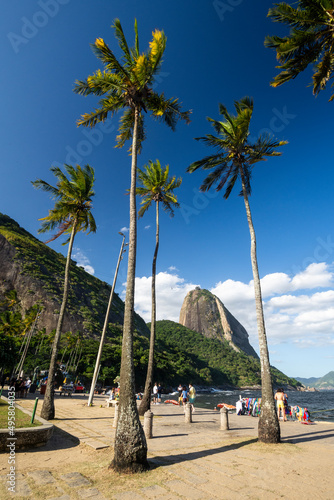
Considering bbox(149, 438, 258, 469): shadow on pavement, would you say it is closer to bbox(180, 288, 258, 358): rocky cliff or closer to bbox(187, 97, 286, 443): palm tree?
bbox(187, 97, 286, 443): palm tree

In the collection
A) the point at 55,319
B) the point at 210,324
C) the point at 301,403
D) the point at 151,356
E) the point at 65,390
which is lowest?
the point at 301,403

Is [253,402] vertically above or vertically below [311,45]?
below

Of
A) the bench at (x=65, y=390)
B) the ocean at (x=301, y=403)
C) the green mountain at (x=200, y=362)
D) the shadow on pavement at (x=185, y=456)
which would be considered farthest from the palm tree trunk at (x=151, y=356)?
the green mountain at (x=200, y=362)

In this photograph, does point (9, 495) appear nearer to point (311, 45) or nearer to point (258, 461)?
point (258, 461)

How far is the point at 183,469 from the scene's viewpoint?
18.7 feet

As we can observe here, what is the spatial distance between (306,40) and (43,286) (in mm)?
64706

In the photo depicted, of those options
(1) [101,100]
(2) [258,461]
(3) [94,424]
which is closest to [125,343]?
(2) [258,461]

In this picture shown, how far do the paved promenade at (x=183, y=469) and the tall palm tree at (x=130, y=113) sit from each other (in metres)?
0.65

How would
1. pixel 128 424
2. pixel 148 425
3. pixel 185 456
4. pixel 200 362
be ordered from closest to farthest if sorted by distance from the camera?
pixel 128 424, pixel 185 456, pixel 148 425, pixel 200 362

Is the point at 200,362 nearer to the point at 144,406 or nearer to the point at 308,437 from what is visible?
the point at 144,406

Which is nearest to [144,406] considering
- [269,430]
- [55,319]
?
[269,430]

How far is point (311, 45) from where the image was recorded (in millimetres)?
9633

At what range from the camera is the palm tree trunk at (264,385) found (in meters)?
8.42

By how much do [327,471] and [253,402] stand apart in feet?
41.2
